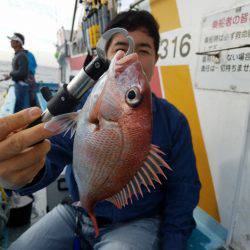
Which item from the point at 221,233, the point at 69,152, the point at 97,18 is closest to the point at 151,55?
the point at 69,152

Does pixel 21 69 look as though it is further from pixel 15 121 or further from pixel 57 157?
pixel 15 121

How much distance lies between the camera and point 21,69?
720cm

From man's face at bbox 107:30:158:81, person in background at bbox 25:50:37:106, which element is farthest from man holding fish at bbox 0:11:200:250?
person in background at bbox 25:50:37:106

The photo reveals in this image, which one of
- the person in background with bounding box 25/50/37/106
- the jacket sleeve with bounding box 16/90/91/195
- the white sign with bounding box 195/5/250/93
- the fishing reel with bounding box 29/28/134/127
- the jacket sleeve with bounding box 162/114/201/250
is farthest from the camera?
the person in background with bounding box 25/50/37/106

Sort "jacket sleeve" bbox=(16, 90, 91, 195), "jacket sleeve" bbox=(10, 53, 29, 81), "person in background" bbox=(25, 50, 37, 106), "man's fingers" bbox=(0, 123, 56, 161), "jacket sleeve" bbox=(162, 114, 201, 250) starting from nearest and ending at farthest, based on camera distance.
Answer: "man's fingers" bbox=(0, 123, 56, 161) < "jacket sleeve" bbox=(16, 90, 91, 195) < "jacket sleeve" bbox=(162, 114, 201, 250) < "jacket sleeve" bbox=(10, 53, 29, 81) < "person in background" bbox=(25, 50, 37, 106)

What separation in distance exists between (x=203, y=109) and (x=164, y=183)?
0.80 m

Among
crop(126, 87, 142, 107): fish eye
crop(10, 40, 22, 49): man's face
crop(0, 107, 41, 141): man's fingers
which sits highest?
crop(10, 40, 22, 49): man's face

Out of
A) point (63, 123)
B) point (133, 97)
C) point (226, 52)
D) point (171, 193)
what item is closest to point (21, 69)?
point (226, 52)

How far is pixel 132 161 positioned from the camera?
3.21ft

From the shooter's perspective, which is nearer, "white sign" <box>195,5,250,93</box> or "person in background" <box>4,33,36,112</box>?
"white sign" <box>195,5,250,93</box>

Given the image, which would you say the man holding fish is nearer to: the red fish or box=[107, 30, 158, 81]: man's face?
the red fish

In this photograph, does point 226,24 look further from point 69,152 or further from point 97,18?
point 97,18

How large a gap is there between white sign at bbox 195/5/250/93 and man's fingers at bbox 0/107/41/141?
1.45m

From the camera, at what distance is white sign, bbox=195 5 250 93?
186 cm
